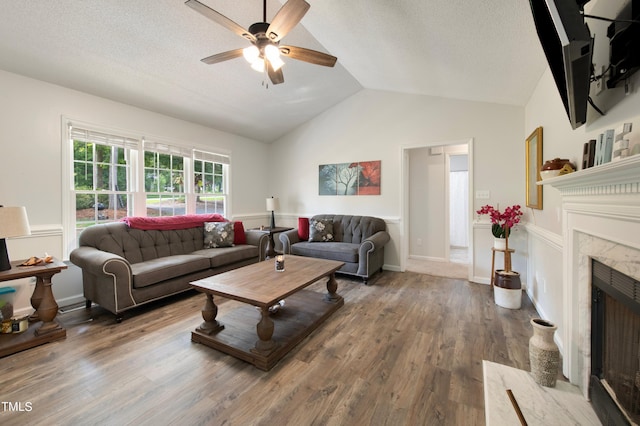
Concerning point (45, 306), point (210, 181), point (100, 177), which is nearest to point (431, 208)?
point (210, 181)

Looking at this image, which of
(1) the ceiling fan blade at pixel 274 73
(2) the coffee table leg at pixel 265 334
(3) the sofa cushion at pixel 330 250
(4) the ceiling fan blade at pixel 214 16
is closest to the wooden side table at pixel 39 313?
(2) the coffee table leg at pixel 265 334

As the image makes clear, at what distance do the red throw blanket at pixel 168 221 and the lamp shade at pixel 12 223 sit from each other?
109 cm

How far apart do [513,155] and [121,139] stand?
5.21m

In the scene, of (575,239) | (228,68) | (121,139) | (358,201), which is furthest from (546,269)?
(121,139)

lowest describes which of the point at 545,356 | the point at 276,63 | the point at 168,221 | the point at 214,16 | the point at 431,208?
the point at 545,356

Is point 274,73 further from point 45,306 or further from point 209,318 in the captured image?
point 45,306

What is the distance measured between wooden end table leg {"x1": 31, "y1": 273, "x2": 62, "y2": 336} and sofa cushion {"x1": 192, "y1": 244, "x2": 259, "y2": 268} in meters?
1.45

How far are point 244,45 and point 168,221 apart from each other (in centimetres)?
246

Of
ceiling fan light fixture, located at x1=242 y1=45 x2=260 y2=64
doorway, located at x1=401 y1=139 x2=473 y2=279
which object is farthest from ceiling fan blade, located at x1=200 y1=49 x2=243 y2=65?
doorway, located at x1=401 y1=139 x2=473 y2=279

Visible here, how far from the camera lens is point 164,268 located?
2961 millimetres

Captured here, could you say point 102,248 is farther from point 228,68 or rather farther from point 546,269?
point 546,269

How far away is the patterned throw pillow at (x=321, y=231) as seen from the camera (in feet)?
14.8

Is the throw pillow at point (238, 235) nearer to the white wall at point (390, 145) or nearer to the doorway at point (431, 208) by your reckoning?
the white wall at point (390, 145)

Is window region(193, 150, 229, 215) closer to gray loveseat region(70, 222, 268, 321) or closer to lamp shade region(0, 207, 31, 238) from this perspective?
gray loveseat region(70, 222, 268, 321)
